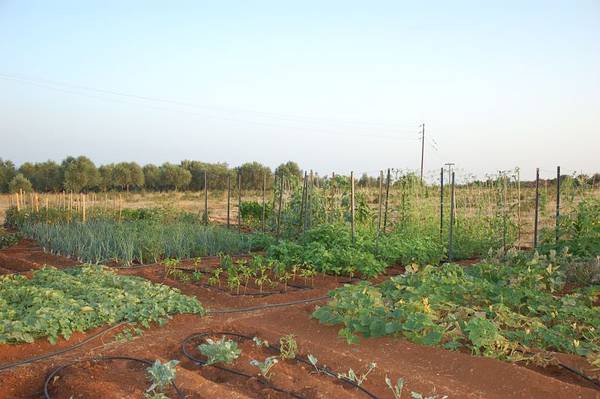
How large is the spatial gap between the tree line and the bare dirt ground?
2476cm

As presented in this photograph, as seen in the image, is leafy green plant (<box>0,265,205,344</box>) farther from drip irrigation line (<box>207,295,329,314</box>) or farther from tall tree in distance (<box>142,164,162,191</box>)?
tall tree in distance (<box>142,164,162,191</box>)

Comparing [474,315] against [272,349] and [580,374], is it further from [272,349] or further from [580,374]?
[272,349]

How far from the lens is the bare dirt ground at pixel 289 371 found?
3.62 meters

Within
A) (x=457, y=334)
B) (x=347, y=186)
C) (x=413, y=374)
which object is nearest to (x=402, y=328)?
(x=457, y=334)

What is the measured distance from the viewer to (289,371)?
3.97 m

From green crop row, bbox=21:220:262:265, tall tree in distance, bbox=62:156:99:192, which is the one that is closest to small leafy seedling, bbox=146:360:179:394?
green crop row, bbox=21:220:262:265

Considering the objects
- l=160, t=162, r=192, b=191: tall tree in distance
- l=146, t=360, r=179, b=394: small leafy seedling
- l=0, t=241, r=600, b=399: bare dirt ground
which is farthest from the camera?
l=160, t=162, r=192, b=191: tall tree in distance

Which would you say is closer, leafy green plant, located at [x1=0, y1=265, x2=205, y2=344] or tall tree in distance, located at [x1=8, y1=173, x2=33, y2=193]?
leafy green plant, located at [x1=0, y1=265, x2=205, y2=344]

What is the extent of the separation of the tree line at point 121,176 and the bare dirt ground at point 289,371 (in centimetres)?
2476

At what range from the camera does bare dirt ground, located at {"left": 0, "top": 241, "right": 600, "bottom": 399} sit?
3617 mm

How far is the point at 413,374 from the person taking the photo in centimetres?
386

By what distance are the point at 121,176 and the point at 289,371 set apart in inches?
1349

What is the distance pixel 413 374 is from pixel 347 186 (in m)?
7.05

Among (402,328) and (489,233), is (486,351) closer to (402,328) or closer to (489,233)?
(402,328)
